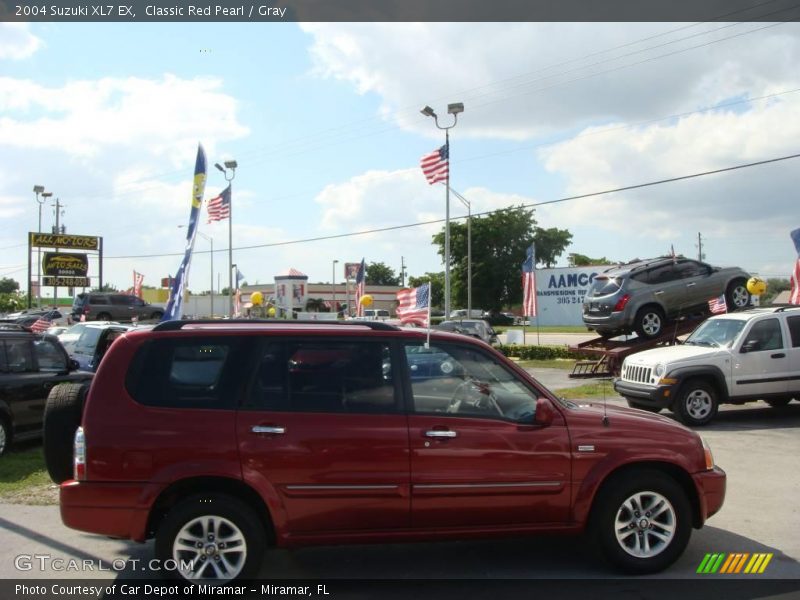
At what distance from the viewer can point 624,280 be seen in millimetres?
15695

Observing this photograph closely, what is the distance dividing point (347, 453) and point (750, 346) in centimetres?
926

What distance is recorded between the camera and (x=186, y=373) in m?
4.83

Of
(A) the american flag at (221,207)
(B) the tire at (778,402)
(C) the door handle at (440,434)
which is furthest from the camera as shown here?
(A) the american flag at (221,207)

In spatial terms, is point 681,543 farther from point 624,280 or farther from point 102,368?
point 624,280

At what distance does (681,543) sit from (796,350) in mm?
8069

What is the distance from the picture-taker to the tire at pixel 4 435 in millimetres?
9047

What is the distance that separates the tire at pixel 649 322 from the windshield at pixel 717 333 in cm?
291

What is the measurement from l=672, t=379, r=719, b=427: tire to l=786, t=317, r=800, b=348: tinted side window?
1.68 metres

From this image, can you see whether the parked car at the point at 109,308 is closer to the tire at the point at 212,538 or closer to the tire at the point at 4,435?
the tire at the point at 4,435

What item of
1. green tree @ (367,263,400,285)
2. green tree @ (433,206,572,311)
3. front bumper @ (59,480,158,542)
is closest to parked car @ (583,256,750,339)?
front bumper @ (59,480,158,542)

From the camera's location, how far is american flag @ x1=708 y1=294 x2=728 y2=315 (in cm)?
1595

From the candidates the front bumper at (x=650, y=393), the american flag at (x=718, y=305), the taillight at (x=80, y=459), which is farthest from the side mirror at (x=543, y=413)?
the american flag at (x=718, y=305)

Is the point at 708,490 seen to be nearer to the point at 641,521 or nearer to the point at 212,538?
the point at 641,521

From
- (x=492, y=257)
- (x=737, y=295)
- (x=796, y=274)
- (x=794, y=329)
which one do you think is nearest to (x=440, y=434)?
(x=794, y=329)
